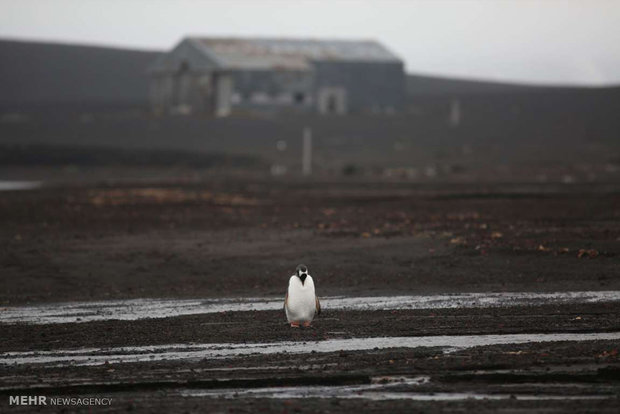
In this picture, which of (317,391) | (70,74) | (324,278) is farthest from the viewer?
(70,74)

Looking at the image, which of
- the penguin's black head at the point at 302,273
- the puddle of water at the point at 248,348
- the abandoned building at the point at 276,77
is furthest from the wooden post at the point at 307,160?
the puddle of water at the point at 248,348

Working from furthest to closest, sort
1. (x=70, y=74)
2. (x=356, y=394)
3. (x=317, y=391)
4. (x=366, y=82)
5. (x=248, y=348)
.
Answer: (x=70, y=74) → (x=366, y=82) → (x=248, y=348) → (x=317, y=391) → (x=356, y=394)

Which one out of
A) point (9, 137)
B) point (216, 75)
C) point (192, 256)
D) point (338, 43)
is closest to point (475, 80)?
point (338, 43)

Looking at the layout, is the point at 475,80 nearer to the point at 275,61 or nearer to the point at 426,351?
the point at 275,61

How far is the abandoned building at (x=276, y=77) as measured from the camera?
212ft

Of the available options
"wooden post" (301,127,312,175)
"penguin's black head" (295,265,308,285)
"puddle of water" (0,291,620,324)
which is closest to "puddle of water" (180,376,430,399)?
"penguin's black head" (295,265,308,285)

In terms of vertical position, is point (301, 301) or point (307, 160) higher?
point (307, 160)

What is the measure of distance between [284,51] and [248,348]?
56617 millimetres

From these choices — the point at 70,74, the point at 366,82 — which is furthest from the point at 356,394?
the point at 70,74

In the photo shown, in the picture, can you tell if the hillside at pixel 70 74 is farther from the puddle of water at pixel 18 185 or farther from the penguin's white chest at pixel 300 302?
the penguin's white chest at pixel 300 302

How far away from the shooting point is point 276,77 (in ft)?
214

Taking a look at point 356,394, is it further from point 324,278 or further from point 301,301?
point 324,278

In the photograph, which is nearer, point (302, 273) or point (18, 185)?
point (302, 273)

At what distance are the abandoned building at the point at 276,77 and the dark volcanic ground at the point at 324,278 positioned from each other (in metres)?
27.4
